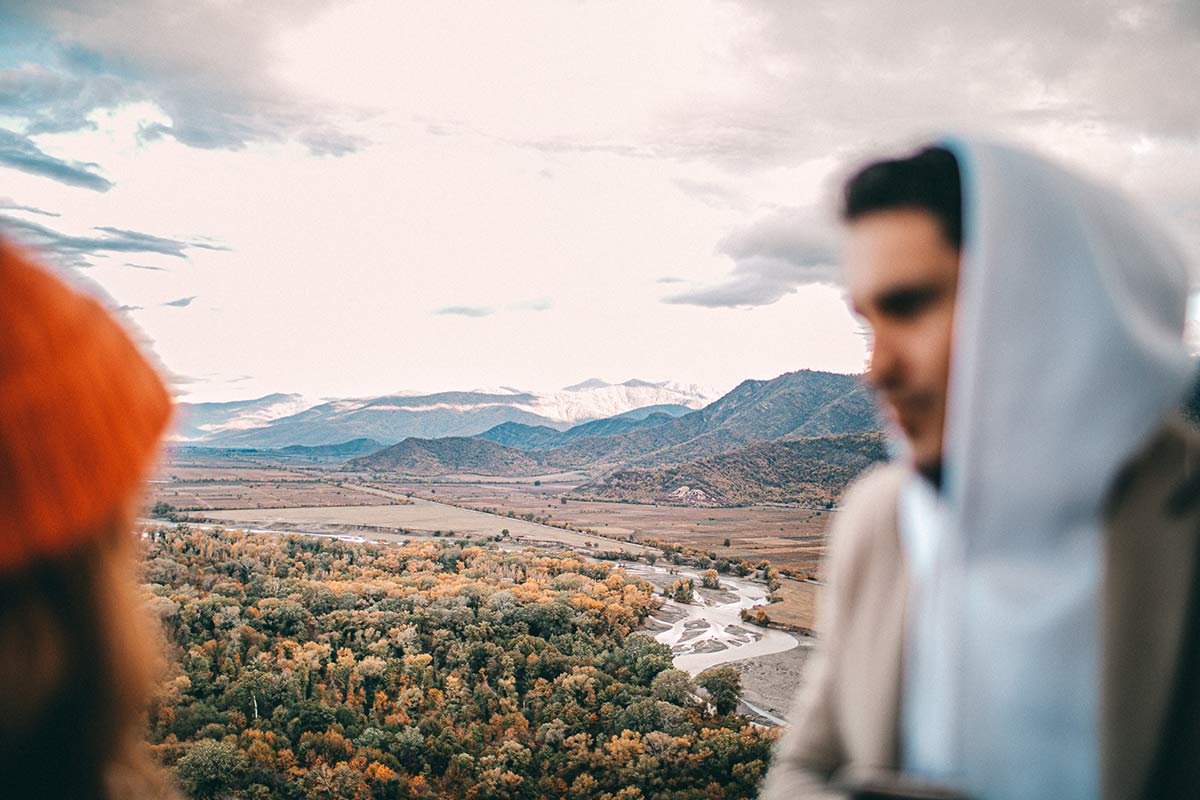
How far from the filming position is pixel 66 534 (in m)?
0.76

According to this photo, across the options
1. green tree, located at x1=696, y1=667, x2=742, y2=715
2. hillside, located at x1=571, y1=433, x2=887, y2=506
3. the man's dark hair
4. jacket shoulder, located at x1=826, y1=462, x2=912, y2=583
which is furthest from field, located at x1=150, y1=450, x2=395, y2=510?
the man's dark hair

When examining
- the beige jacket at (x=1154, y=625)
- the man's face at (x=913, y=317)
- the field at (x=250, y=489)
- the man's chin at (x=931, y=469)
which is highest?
the man's face at (x=913, y=317)

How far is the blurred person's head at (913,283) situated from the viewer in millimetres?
1183

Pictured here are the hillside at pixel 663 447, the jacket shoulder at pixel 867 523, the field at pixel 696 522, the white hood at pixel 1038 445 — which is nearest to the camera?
the white hood at pixel 1038 445

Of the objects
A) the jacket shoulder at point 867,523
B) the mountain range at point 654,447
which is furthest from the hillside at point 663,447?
the jacket shoulder at point 867,523

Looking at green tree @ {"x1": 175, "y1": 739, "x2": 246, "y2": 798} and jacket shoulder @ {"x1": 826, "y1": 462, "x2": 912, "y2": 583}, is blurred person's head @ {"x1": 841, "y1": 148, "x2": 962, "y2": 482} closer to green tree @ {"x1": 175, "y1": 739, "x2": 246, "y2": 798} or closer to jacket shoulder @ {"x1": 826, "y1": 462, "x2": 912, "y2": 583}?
jacket shoulder @ {"x1": 826, "y1": 462, "x2": 912, "y2": 583}

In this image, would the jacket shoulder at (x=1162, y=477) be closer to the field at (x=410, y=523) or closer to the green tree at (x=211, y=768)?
the green tree at (x=211, y=768)

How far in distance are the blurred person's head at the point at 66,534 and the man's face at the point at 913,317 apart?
119 cm

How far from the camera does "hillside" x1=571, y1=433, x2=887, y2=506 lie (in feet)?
293

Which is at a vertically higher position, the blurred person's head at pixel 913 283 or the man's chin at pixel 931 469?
the blurred person's head at pixel 913 283

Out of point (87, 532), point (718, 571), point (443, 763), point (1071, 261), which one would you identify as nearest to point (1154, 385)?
point (1071, 261)

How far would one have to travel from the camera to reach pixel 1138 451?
1.09 meters

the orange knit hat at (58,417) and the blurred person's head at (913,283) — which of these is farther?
the blurred person's head at (913,283)

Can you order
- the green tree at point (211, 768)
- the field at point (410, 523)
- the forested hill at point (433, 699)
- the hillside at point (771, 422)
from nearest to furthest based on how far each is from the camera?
the green tree at point (211, 768) < the forested hill at point (433, 699) < the field at point (410, 523) < the hillside at point (771, 422)
